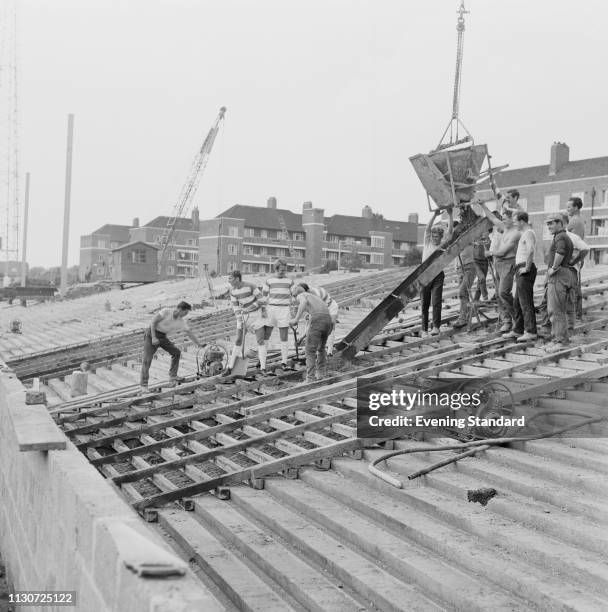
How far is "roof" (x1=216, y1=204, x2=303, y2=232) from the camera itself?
101500 millimetres

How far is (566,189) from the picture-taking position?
66750 millimetres

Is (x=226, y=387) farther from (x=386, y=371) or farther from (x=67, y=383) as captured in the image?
(x=67, y=383)

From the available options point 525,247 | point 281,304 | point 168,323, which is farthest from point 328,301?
point 525,247

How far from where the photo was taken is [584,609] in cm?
402

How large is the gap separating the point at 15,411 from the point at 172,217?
82.8 metres

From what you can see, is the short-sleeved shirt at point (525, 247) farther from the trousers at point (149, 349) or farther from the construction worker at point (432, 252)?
the trousers at point (149, 349)

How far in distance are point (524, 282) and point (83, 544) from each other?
7.61m

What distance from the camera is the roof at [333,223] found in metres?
102

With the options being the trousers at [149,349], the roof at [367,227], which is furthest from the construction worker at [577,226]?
the roof at [367,227]

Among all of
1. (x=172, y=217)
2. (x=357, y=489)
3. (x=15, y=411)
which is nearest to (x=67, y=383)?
(x=15, y=411)

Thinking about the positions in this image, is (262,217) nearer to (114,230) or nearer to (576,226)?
(114,230)

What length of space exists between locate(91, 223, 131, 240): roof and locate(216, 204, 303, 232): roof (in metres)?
32.6

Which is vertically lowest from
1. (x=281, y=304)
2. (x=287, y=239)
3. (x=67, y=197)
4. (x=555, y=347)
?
(x=555, y=347)

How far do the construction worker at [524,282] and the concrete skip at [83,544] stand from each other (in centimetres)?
624
